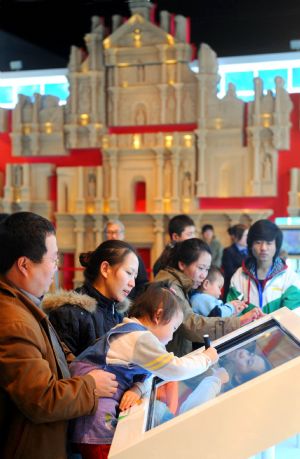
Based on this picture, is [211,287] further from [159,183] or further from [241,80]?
[241,80]

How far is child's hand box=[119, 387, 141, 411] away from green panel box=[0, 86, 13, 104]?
32.9ft

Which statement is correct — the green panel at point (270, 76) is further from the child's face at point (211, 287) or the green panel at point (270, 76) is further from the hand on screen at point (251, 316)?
the hand on screen at point (251, 316)

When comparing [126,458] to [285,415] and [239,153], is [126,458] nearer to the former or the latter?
[285,415]

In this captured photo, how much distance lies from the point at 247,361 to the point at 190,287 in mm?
1327

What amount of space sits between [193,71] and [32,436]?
8.96 meters

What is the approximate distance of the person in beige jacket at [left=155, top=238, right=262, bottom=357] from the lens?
2535 millimetres

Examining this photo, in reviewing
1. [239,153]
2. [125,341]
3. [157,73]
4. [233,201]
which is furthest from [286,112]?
[125,341]

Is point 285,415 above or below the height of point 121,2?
below

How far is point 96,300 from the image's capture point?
220 cm

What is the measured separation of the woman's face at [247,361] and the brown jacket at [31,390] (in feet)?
1.42

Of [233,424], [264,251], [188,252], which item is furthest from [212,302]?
Answer: [233,424]

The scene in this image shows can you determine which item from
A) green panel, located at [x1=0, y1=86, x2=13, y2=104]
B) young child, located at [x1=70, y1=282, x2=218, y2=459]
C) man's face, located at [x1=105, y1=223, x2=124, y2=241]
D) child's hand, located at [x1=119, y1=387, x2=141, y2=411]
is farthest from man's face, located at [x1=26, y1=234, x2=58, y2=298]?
green panel, located at [x1=0, y1=86, x2=13, y2=104]

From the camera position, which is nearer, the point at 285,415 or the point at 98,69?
the point at 285,415

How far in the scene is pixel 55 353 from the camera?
1632 millimetres
